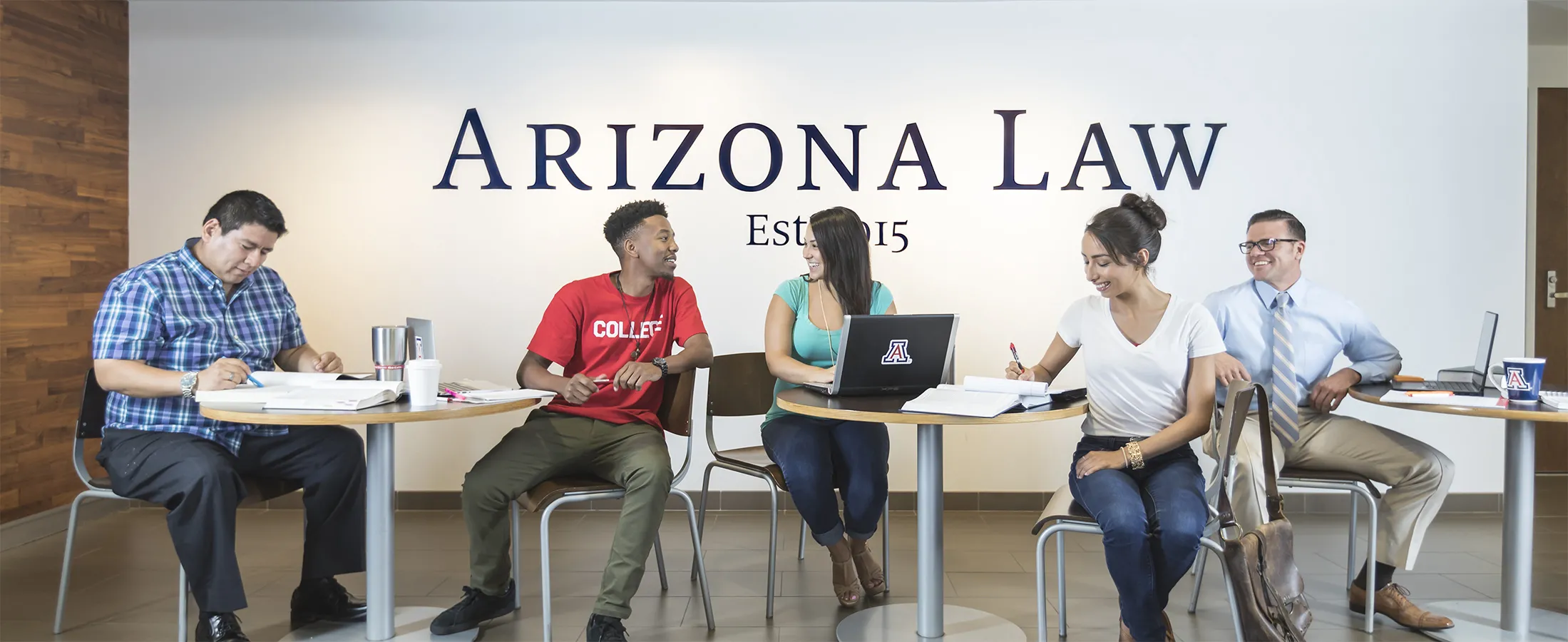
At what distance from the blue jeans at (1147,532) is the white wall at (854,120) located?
7.56 ft

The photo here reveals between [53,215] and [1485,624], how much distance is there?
5.61 meters

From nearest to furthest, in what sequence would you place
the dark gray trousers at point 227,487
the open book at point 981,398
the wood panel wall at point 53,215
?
the open book at point 981,398
the dark gray trousers at point 227,487
the wood panel wall at point 53,215

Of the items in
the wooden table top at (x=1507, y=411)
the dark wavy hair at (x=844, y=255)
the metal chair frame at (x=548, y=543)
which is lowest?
the metal chair frame at (x=548, y=543)

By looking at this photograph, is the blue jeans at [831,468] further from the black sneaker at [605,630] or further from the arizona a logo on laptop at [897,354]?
the black sneaker at [605,630]

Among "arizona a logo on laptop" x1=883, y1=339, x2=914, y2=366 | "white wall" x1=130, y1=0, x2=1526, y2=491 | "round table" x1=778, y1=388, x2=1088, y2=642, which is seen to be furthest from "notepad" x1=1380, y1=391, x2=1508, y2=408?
"white wall" x1=130, y1=0, x2=1526, y2=491

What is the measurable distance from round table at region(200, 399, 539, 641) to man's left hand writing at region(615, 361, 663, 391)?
0.28 m

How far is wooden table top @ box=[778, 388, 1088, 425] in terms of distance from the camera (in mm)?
2467

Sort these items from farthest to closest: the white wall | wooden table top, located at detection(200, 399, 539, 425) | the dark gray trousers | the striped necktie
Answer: the white wall
the striped necktie
the dark gray trousers
wooden table top, located at detection(200, 399, 539, 425)

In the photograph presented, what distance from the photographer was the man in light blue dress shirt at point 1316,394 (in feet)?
10.2

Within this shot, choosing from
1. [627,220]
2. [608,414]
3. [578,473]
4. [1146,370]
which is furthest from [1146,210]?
[578,473]

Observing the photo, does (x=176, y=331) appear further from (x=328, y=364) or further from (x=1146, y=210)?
(x=1146, y=210)

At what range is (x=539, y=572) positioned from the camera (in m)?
3.76

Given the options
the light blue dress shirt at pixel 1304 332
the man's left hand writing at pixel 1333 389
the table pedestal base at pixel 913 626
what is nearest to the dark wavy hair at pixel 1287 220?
the light blue dress shirt at pixel 1304 332

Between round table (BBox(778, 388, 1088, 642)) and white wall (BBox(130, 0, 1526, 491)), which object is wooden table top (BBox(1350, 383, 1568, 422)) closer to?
round table (BBox(778, 388, 1088, 642))
